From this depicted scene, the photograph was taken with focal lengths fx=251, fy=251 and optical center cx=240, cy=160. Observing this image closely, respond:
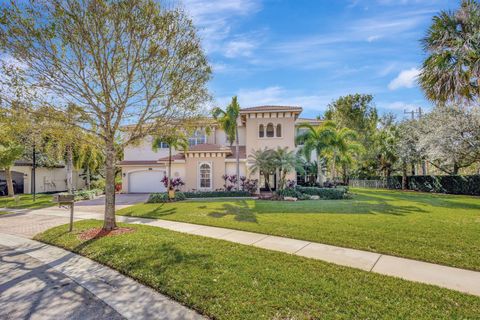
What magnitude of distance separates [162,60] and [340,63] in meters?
9.60

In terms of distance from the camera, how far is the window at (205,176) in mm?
23656

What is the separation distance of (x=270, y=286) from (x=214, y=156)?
63.6 ft

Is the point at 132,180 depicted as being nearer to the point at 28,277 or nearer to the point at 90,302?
the point at 28,277

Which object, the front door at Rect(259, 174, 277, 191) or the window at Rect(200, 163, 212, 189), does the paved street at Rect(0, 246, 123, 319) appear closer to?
the window at Rect(200, 163, 212, 189)

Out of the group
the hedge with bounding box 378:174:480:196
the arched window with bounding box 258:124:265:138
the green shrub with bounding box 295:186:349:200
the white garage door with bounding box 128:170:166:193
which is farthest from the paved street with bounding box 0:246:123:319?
the hedge with bounding box 378:174:480:196

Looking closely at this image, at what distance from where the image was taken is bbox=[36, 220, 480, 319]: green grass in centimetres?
372

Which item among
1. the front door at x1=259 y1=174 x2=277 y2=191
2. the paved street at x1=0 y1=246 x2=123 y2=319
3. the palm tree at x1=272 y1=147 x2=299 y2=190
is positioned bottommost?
the paved street at x1=0 y1=246 x2=123 y2=319

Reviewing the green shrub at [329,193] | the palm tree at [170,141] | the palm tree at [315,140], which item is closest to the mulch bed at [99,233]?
the palm tree at [170,141]

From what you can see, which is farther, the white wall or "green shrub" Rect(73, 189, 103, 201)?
the white wall

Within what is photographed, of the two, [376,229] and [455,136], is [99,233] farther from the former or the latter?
[455,136]

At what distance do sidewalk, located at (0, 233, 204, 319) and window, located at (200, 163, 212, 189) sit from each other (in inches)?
666

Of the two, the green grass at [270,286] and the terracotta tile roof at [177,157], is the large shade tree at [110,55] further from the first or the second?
the terracotta tile roof at [177,157]

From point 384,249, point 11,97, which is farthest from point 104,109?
point 384,249

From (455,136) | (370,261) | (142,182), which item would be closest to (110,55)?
(370,261)
